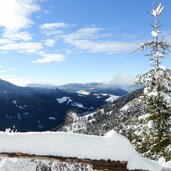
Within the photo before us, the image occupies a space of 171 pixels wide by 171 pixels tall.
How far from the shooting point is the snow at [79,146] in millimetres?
4875

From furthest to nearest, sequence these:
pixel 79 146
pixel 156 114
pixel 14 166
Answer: pixel 156 114, pixel 14 166, pixel 79 146

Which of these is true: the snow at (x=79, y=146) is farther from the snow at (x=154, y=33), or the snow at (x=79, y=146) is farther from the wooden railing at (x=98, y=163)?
the snow at (x=154, y=33)

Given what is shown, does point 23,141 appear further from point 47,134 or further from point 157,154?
point 157,154

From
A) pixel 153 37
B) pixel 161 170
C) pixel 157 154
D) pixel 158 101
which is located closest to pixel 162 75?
pixel 158 101

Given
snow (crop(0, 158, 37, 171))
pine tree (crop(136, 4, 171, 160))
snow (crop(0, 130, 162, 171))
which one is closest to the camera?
snow (crop(0, 130, 162, 171))

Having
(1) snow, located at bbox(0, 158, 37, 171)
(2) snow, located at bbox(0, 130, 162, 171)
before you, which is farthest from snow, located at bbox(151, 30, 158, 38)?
(2) snow, located at bbox(0, 130, 162, 171)

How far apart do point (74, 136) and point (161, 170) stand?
4.44 feet

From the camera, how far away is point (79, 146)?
16.4 feet

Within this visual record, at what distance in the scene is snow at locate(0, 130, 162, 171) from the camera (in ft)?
16.0

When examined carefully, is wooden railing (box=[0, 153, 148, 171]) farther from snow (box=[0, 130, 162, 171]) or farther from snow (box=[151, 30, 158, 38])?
snow (box=[151, 30, 158, 38])

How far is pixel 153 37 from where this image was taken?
51.5 feet

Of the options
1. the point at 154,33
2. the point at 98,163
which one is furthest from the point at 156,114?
the point at 98,163

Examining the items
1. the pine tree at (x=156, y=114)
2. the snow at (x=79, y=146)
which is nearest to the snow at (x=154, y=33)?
the pine tree at (x=156, y=114)

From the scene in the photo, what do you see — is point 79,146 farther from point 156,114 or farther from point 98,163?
point 156,114
